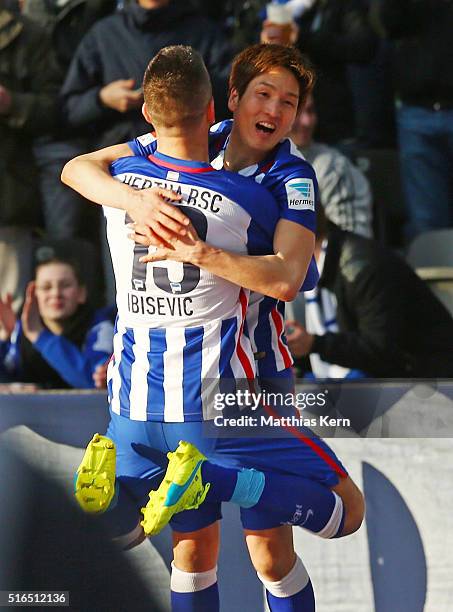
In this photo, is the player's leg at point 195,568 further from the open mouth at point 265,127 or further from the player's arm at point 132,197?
the open mouth at point 265,127

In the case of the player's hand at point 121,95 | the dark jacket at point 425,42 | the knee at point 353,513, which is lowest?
the knee at point 353,513

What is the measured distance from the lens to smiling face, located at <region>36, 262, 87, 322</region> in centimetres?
512

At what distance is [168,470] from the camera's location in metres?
3.35

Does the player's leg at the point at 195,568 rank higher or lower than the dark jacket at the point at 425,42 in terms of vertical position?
lower

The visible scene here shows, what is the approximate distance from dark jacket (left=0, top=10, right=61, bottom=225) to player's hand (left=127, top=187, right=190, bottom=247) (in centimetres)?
212

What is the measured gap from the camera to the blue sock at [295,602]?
12.1 ft

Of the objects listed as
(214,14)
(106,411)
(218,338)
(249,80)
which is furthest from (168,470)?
(214,14)

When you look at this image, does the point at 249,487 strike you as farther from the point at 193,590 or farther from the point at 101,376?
the point at 101,376

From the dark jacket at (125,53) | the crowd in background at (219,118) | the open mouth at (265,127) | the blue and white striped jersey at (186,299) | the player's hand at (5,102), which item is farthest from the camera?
the player's hand at (5,102)

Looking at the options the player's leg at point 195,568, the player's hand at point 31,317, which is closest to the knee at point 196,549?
the player's leg at point 195,568

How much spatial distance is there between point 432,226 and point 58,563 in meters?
2.69

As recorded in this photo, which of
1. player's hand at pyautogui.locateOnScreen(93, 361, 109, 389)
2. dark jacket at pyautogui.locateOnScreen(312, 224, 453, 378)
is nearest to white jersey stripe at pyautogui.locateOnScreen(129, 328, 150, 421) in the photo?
player's hand at pyautogui.locateOnScreen(93, 361, 109, 389)

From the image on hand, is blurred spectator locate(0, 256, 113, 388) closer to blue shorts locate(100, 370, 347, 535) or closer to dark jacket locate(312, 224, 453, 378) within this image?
dark jacket locate(312, 224, 453, 378)

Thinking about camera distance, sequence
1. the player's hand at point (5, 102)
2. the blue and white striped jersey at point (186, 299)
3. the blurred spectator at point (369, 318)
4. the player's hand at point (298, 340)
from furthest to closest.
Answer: the player's hand at point (5, 102)
the blurred spectator at point (369, 318)
the player's hand at point (298, 340)
the blue and white striped jersey at point (186, 299)
